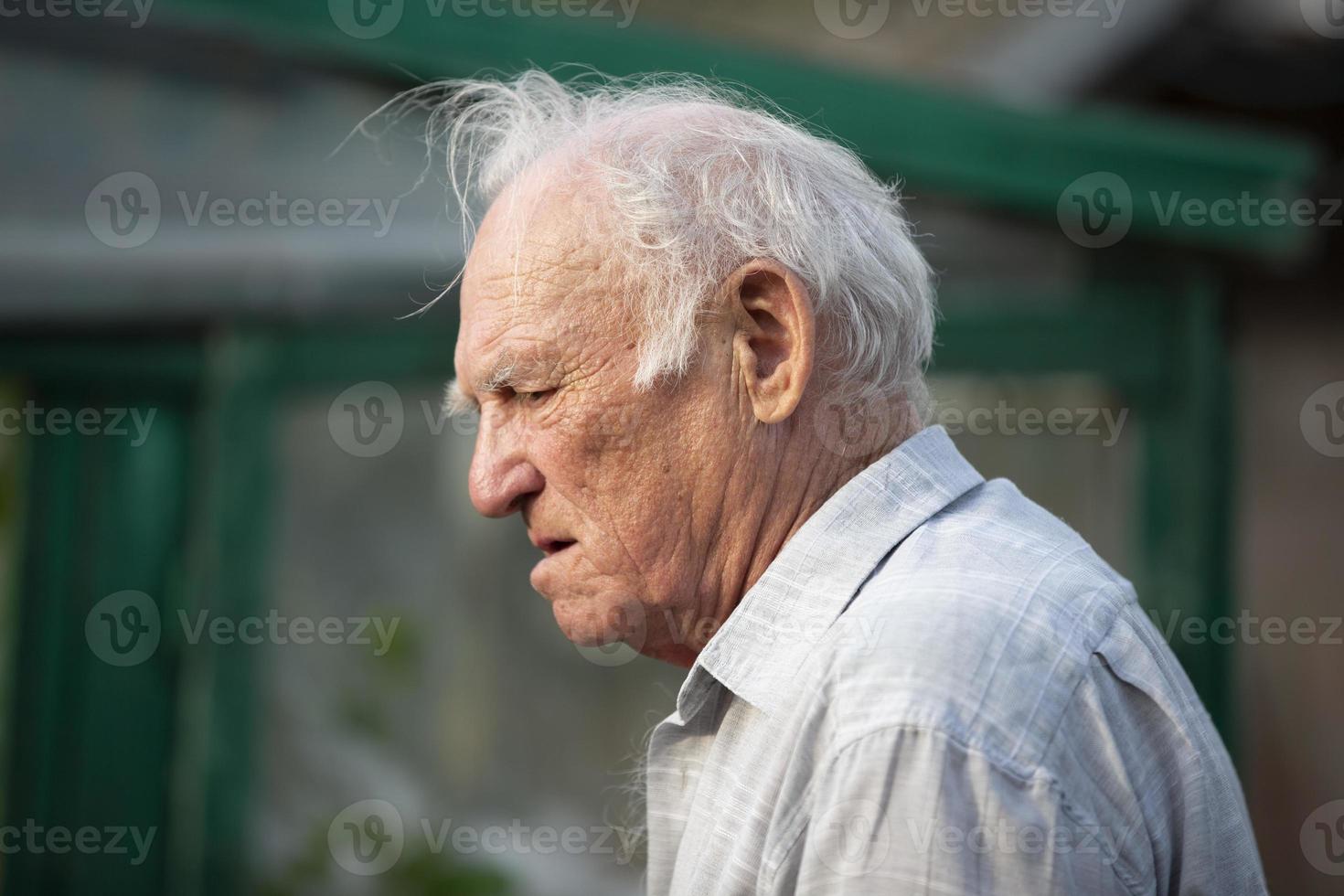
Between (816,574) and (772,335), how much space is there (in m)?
0.34

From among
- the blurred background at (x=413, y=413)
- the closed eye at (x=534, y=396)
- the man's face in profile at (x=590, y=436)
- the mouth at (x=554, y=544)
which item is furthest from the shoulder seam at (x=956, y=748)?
the blurred background at (x=413, y=413)

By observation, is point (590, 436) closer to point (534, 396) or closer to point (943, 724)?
point (534, 396)

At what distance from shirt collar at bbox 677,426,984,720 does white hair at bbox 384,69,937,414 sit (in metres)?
0.16

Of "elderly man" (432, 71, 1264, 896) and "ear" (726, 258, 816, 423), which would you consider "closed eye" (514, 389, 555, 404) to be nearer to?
"elderly man" (432, 71, 1264, 896)

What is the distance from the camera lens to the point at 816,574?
1.51 m

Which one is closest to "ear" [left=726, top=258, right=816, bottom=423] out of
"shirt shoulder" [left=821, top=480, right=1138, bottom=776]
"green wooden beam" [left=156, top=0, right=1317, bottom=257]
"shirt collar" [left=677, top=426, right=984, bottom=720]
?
"shirt collar" [left=677, top=426, right=984, bottom=720]

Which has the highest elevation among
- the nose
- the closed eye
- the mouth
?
the closed eye

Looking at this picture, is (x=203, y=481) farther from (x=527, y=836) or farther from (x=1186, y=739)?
(x=1186, y=739)

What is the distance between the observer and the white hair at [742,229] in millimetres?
1587

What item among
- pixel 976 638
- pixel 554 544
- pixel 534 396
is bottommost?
pixel 976 638

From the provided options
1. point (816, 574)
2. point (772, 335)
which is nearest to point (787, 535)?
point (816, 574)

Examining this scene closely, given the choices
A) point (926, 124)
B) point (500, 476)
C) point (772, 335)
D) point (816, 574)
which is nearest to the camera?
point (816, 574)

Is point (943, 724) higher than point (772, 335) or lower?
lower

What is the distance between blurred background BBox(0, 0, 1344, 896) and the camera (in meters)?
3.42
